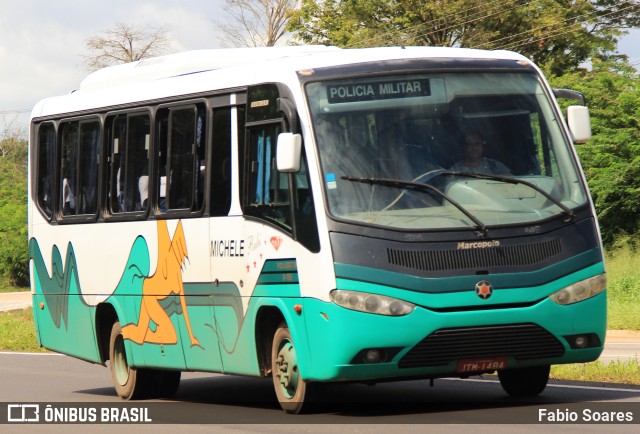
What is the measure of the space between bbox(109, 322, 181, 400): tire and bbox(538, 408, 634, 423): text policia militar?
5.28m

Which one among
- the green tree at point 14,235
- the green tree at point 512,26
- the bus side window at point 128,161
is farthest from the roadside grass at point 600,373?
the green tree at point 14,235

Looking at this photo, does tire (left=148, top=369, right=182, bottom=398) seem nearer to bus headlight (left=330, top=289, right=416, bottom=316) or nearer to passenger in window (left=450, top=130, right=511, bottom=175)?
bus headlight (left=330, top=289, right=416, bottom=316)

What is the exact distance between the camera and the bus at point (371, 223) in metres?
11.4

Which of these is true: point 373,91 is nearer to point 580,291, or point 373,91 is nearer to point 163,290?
point 580,291

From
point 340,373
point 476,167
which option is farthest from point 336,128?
point 340,373

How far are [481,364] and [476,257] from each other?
33.1 inches

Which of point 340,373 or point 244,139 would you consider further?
point 244,139

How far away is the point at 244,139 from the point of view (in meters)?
13.2

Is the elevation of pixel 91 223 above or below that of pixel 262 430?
above

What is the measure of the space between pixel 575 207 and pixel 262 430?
3108mm

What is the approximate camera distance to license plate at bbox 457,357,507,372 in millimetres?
11492

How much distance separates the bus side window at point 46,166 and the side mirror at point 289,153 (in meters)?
5.95

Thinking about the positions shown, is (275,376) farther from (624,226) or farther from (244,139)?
(624,226)

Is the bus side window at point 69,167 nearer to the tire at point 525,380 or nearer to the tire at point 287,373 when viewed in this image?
the tire at point 287,373
